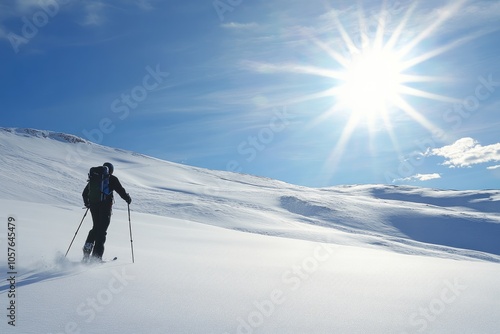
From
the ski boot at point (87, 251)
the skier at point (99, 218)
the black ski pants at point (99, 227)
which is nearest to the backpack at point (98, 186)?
the skier at point (99, 218)

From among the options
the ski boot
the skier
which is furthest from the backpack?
the ski boot

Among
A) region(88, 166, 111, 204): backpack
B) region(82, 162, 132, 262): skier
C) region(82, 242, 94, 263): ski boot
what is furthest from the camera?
region(88, 166, 111, 204): backpack

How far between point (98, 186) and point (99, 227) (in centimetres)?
74

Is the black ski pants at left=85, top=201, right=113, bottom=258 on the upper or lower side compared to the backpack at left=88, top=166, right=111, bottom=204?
lower

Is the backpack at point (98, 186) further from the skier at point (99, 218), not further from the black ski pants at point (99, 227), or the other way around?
the black ski pants at point (99, 227)

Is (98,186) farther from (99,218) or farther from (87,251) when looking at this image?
(87,251)

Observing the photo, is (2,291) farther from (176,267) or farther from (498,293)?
(498,293)

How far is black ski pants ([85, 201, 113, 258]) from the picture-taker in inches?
269

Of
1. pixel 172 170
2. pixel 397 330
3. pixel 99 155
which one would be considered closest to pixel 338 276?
pixel 397 330

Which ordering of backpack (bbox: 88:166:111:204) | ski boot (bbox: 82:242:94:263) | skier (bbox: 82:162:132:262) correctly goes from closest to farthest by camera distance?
ski boot (bbox: 82:242:94:263) → skier (bbox: 82:162:132:262) → backpack (bbox: 88:166:111:204)

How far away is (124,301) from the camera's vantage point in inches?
169

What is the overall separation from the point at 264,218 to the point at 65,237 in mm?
25869

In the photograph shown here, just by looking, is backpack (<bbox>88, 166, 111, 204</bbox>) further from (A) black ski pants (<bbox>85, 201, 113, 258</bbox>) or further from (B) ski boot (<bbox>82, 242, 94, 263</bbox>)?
(B) ski boot (<bbox>82, 242, 94, 263</bbox>)

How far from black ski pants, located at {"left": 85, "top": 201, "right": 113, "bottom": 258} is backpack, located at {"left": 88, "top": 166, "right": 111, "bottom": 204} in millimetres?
116
